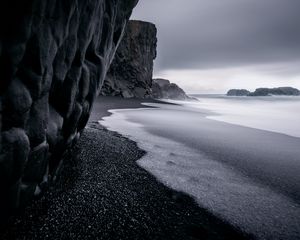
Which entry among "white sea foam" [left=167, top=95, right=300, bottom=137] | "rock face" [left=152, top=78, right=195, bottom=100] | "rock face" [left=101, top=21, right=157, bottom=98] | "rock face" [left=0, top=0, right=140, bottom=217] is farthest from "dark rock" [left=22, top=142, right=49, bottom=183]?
"rock face" [left=152, top=78, right=195, bottom=100]

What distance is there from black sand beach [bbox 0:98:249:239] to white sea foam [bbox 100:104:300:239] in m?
0.22

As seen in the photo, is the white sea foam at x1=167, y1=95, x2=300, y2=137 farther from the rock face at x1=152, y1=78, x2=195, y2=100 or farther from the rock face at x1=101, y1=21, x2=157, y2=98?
the rock face at x1=152, y1=78, x2=195, y2=100

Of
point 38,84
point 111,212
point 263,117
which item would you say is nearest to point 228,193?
point 111,212

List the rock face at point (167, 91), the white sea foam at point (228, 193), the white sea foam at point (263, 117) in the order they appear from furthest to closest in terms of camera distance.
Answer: the rock face at point (167, 91)
the white sea foam at point (263, 117)
the white sea foam at point (228, 193)

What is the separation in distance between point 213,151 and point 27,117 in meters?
4.65

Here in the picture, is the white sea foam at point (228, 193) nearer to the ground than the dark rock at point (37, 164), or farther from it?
nearer to the ground

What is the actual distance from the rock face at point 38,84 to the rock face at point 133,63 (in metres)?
29.9

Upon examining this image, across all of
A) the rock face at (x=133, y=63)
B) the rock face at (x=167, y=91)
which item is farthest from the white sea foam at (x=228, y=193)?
the rock face at (x=167, y=91)

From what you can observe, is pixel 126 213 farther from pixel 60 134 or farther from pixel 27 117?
pixel 27 117

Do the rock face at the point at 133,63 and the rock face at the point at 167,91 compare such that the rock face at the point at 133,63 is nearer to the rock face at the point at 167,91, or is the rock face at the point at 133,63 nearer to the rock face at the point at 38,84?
the rock face at the point at 167,91

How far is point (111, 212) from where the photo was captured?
277cm

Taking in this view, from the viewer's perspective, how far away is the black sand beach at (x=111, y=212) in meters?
2.39

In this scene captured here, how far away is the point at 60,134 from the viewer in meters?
3.04

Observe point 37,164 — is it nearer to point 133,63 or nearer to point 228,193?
point 228,193
